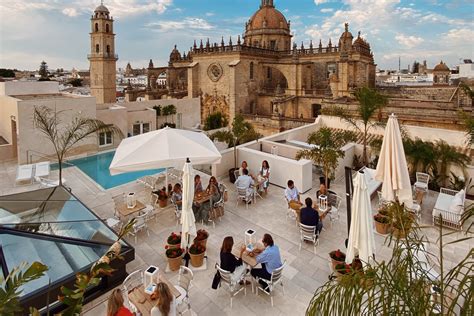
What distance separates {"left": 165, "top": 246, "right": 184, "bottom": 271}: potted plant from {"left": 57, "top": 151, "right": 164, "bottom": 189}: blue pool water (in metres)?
7.67

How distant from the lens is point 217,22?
46062 millimetres

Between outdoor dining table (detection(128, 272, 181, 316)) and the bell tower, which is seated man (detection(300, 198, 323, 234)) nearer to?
outdoor dining table (detection(128, 272, 181, 316))

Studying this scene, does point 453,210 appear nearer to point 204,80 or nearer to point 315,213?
point 315,213

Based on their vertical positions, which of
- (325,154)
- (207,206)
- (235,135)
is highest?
(235,135)

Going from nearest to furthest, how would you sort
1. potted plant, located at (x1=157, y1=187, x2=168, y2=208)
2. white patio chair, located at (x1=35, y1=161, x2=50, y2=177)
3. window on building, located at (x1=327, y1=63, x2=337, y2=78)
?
potted plant, located at (x1=157, y1=187, x2=168, y2=208), white patio chair, located at (x1=35, y1=161, x2=50, y2=177), window on building, located at (x1=327, y1=63, x2=337, y2=78)

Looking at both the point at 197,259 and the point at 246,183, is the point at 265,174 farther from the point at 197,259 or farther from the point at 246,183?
the point at 197,259

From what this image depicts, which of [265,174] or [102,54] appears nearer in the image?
[265,174]

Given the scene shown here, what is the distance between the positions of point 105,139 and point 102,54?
2258cm

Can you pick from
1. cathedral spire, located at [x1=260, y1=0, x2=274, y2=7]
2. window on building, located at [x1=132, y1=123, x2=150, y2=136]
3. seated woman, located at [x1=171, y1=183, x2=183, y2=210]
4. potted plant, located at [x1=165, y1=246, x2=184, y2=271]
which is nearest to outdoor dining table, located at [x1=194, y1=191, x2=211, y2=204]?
seated woman, located at [x1=171, y1=183, x2=183, y2=210]

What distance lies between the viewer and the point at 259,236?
25.2 feet

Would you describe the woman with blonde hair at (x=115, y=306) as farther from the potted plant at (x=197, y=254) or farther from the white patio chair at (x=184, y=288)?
the potted plant at (x=197, y=254)

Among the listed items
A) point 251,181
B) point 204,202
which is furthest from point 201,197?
point 251,181

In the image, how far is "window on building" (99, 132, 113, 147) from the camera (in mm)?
18391

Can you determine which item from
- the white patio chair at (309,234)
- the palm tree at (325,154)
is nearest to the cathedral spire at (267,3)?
the palm tree at (325,154)
